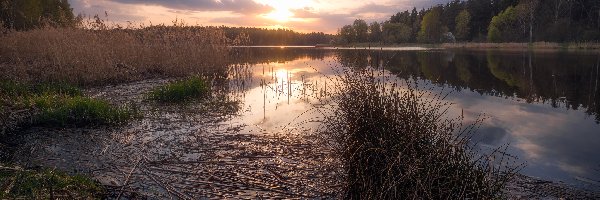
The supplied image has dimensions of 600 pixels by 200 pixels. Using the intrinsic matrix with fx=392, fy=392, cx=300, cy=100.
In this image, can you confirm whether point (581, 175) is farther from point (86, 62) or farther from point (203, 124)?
point (86, 62)

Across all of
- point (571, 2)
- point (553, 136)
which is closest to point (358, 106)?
point (553, 136)

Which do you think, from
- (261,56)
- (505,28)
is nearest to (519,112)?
(261,56)

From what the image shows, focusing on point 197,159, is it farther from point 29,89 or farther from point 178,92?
point 29,89

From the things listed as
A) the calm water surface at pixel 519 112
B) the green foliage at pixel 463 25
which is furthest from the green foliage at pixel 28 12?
the green foliage at pixel 463 25

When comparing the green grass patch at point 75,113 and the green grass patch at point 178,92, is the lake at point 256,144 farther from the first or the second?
the green grass patch at point 178,92

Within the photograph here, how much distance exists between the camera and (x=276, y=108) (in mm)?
13438

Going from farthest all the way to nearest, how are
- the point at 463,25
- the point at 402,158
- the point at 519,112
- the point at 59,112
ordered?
the point at 463,25 → the point at 519,112 → the point at 59,112 → the point at 402,158

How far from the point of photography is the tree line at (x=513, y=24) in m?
64.0

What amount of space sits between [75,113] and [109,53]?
10020 mm

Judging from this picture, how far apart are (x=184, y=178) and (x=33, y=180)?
2063mm

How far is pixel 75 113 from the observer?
10.1 m

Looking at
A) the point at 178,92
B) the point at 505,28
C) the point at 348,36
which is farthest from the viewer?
the point at 505,28

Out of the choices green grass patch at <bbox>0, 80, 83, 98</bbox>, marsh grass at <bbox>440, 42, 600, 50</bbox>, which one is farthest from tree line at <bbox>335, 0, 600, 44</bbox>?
green grass patch at <bbox>0, 80, 83, 98</bbox>

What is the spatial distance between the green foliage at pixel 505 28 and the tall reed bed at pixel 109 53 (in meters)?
68.8
